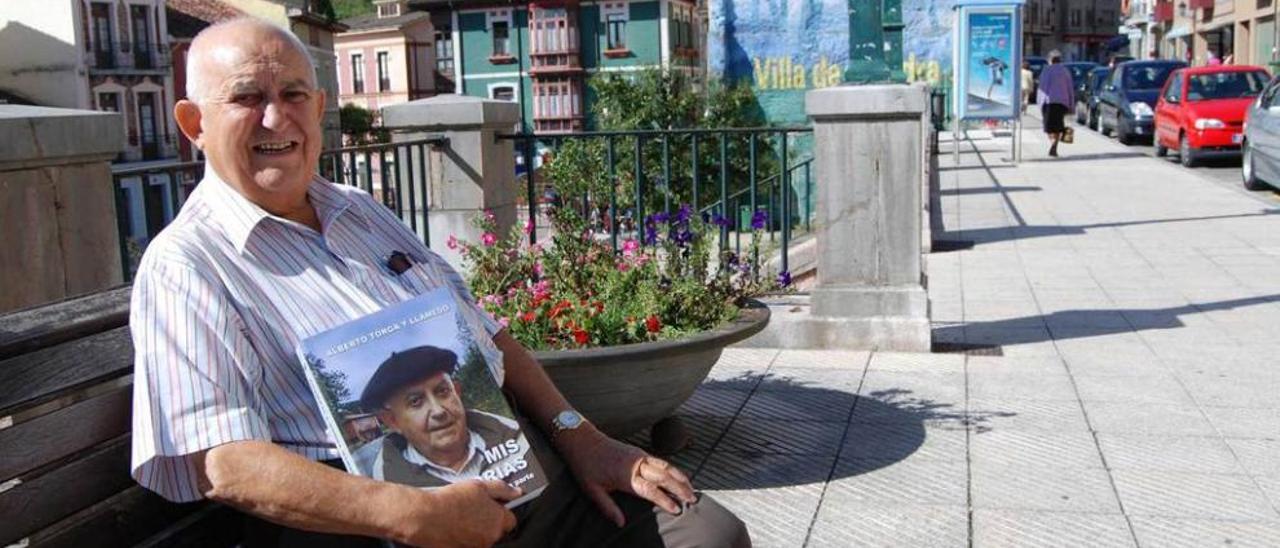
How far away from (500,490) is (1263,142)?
15.3 metres

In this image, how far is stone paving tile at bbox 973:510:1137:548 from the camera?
3.80 metres

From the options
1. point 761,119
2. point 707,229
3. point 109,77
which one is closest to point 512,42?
point 109,77

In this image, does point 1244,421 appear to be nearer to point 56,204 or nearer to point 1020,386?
point 1020,386

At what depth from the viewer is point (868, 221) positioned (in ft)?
21.5

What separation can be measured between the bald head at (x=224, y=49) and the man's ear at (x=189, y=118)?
2cm

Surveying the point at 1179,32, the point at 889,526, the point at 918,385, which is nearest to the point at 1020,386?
the point at 918,385

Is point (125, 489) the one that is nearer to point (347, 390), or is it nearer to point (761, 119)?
point (347, 390)

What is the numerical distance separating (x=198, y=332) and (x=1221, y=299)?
747 centimetres

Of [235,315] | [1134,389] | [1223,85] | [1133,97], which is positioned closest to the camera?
[235,315]

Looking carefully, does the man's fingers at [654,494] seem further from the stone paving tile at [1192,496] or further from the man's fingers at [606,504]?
the stone paving tile at [1192,496]

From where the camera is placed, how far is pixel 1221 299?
8.18 metres

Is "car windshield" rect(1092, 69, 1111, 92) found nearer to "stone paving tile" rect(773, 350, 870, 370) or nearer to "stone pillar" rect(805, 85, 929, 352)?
"stone pillar" rect(805, 85, 929, 352)

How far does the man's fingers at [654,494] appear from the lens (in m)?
2.62

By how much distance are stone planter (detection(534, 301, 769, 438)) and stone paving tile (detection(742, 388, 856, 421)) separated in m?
0.80
